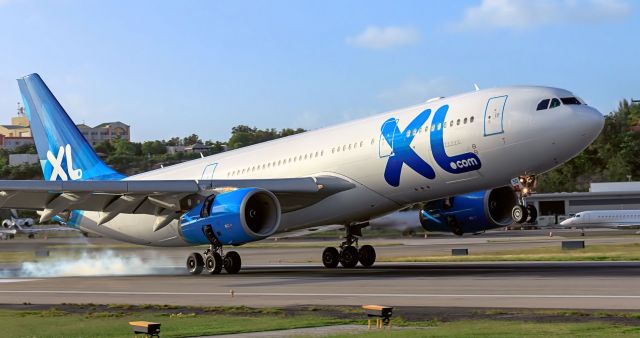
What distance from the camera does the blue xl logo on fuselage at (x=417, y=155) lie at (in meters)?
29.7

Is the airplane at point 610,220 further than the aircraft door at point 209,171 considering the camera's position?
Yes

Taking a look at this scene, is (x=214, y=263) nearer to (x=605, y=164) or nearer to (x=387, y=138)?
(x=387, y=138)

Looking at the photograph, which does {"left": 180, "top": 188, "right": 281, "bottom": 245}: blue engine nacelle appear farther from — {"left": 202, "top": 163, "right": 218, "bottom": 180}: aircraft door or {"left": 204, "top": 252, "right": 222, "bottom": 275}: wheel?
{"left": 202, "top": 163, "right": 218, "bottom": 180}: aircraft door

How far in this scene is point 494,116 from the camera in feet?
95.2

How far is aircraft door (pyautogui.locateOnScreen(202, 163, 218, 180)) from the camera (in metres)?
39.5

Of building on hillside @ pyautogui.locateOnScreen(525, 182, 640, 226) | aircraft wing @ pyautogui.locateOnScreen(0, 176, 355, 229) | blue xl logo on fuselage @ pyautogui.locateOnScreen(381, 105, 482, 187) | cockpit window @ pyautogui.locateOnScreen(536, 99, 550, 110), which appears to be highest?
building on hillside @ pyautogui.locateOnScreen(525, 182, 640, 226)

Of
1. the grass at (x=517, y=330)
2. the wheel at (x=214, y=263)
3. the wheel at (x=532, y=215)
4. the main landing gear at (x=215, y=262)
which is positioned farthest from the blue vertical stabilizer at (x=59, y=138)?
the grass at (x=517, y=330)

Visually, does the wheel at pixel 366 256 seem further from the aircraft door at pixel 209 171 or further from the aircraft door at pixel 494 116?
the aircraft door at pixel 494 116

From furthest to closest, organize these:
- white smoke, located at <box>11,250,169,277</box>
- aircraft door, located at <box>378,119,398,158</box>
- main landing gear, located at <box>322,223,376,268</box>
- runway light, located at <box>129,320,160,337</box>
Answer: white smoke, located at <box>11,250,169,277</box> → main landing gear, located at <box>322,223,376,268</box> → aircraft door, located at <box>378,119,398,158</box> → runway light, located at <box>129,320,160,337</box>

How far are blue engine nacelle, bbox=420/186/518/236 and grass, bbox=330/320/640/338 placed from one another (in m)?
18.6

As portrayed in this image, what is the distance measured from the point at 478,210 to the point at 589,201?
9024 cm

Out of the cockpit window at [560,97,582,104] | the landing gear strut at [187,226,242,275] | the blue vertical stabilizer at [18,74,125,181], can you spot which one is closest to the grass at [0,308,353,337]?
the landing gear strut at [187,226,242,275]

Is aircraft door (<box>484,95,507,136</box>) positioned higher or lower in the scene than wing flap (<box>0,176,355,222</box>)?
higher

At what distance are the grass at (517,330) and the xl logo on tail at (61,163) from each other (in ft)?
94.0
